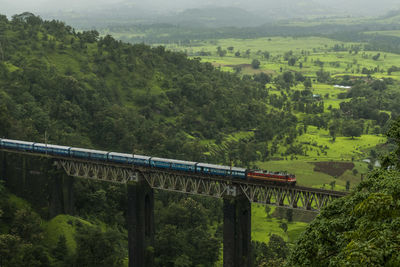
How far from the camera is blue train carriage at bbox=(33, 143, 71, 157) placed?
65213 millimetres

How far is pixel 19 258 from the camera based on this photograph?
5475 centimetres

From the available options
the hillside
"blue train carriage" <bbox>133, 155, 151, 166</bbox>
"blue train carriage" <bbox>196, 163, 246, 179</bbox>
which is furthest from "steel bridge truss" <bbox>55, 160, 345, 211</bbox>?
the hillside

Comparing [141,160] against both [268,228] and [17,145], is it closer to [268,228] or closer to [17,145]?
[17,145]

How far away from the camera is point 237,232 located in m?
54.1

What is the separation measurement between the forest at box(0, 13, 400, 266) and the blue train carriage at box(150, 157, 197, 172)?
9.51m

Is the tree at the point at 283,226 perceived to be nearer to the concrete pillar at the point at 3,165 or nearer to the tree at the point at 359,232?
the concrete pillar at the point at 3,165

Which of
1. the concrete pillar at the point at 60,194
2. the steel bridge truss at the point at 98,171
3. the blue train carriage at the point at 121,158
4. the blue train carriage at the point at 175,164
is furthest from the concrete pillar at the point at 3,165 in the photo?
the blue train carriage at the point at 175,164

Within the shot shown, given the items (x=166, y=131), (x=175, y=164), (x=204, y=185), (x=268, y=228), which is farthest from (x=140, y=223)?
(x=166, y=131)

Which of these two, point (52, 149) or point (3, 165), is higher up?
point (52, 149)

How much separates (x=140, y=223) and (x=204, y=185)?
926 centimetres

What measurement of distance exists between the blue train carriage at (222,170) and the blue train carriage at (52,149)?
1845cm

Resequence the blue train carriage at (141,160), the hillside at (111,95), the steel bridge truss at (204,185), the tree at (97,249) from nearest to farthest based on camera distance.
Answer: the steel bridge truss at (204,185)
the tree at (97,249)
the blue train carriage at (141,160)
the hillside at (111,95)

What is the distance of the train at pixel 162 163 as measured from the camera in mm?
51969

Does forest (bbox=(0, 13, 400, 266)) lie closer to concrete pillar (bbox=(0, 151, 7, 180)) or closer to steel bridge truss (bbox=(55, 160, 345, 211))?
concrete pillar (bbox=(0, 151, 7, 180))
